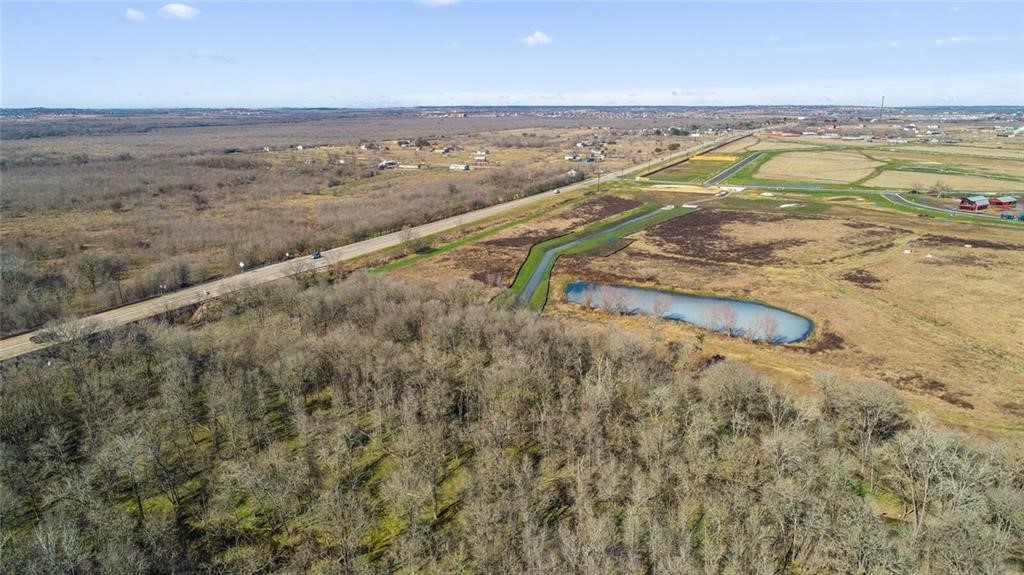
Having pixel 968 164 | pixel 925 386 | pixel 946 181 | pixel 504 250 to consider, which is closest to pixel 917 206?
pixel 946 181

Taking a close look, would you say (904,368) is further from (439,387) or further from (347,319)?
(347,319)

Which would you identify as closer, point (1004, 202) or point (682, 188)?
point (1004, 202)

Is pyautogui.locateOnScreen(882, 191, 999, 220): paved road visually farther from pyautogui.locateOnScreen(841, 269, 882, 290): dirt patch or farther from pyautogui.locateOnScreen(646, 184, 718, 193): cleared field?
pyautogui.locateOnScreen(841, 269, 882, 290): dirt patch

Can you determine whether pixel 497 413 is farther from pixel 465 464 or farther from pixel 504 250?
pixel 504 250

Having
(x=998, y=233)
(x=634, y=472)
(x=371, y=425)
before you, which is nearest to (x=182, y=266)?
(x=371, y=425)

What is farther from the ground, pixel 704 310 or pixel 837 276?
pixel 837 276

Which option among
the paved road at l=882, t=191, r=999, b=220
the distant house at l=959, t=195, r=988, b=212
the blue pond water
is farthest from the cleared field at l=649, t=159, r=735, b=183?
the blue pond water
